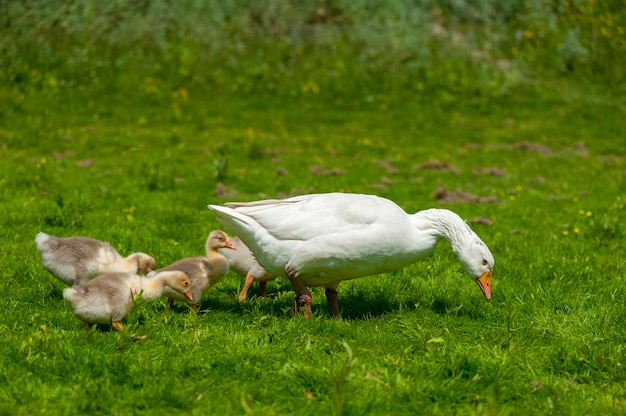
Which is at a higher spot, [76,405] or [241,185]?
A: [76,405]

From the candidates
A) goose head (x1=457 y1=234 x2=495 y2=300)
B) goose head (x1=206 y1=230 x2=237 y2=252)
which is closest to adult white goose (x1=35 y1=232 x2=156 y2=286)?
goose head (x1=206 y1=230 x2=237 y2=252)

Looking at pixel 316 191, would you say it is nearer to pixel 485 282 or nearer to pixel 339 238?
pixel 485 282

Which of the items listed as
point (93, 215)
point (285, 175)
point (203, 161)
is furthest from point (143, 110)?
point (93, 215)

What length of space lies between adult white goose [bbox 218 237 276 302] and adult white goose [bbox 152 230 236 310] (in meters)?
0.37

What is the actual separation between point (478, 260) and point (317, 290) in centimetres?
200

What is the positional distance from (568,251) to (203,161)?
8487mm

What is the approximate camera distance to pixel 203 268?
24.6ft

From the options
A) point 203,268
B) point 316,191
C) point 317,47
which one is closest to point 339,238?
point 203,268

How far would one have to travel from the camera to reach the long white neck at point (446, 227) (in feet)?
23.5

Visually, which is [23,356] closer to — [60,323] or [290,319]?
[60,323]

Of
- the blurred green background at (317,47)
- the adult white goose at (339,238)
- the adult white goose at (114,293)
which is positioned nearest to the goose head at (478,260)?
the adult white goose at (339,238)

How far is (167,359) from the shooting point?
18.7 ft

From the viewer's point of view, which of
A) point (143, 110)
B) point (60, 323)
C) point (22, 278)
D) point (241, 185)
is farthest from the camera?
point (143, 110)

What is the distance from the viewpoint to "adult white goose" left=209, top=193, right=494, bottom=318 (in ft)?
22.5
